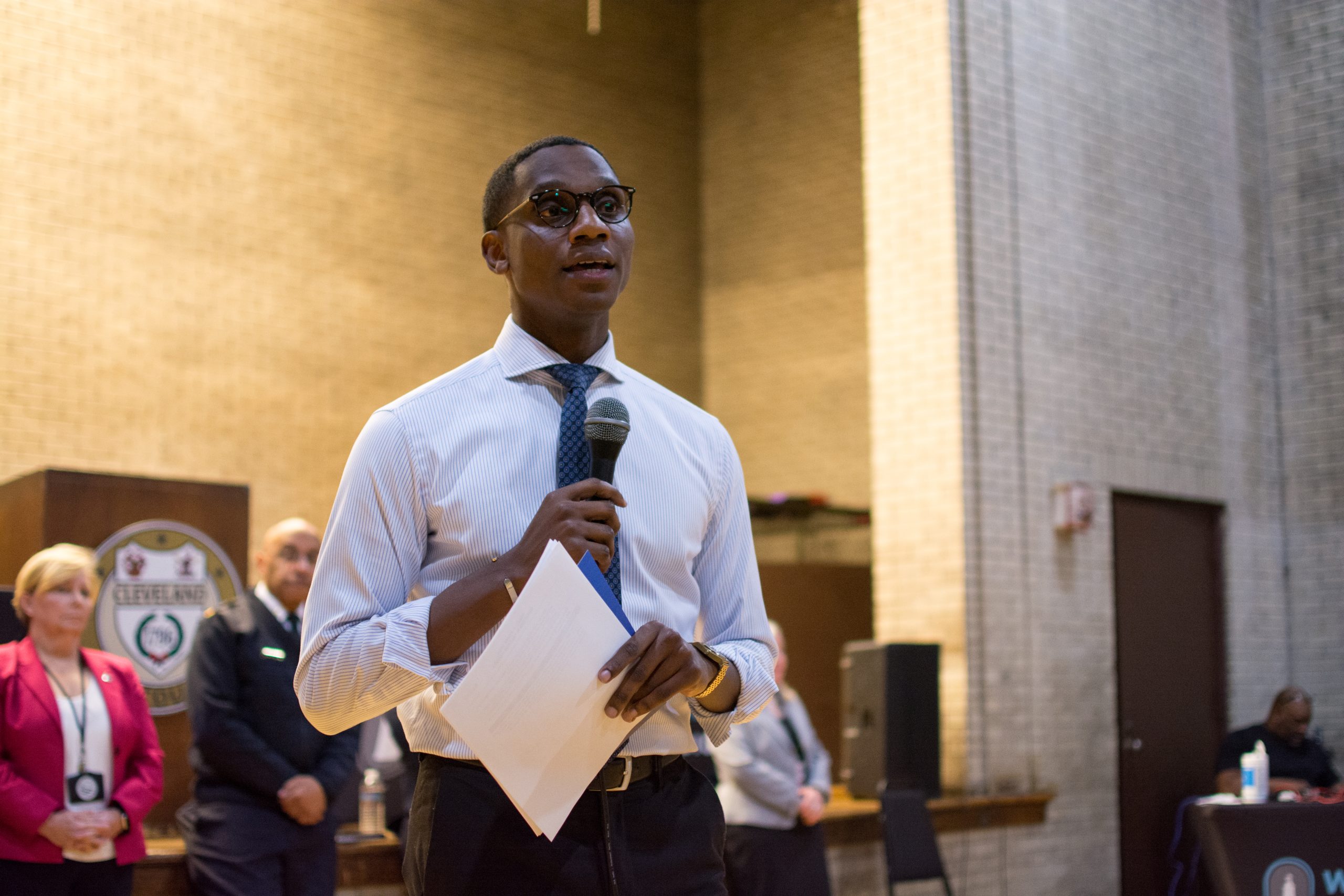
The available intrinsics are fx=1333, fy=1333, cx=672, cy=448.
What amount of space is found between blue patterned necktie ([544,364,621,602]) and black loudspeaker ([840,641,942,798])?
5.26 metres

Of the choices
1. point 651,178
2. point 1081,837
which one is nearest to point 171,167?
point 651,178

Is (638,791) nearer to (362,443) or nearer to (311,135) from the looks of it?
(362,443)

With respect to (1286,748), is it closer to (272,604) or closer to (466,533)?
(272,604)

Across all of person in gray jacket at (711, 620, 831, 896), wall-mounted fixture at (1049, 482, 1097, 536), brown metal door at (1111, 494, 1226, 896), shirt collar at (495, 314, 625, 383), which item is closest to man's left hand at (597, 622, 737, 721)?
shirt collar at (495, 314, 625, 383)

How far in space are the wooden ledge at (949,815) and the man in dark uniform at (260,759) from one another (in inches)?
105

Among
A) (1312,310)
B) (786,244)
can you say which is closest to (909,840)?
(1312,310)

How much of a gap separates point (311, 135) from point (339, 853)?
282 inches

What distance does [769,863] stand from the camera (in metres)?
5.61

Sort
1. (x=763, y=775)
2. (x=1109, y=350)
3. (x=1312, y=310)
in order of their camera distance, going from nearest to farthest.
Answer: (x=763, y=775)
(x=1109, y=350)
(x=1312, y=310)

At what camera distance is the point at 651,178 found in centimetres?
1324

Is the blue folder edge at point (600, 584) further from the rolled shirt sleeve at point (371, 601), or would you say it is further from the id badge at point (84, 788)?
the id badge at point (84, 788)

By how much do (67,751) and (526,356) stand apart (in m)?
3.24

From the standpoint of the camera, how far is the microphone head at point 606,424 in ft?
5.52

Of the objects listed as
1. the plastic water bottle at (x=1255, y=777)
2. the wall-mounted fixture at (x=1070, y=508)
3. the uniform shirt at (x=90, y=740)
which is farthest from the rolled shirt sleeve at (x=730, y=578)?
the wall-mounted fixture at (x=1070, y=508)
